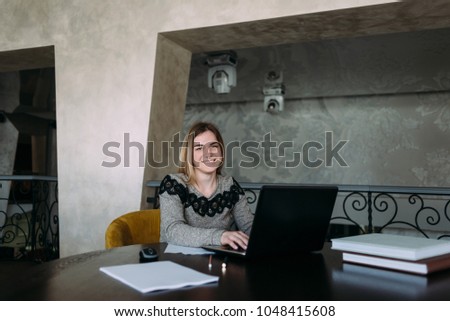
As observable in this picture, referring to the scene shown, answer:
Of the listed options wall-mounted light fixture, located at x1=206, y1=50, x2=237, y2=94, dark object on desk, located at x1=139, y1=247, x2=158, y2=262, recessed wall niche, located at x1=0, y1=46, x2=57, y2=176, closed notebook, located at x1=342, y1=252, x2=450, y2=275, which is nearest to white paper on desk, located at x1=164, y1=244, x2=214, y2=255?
dark object on desk, located at x1=139, y1=247, x2=158, y2=262

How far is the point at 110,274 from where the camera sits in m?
1.16

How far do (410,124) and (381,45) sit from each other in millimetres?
1809

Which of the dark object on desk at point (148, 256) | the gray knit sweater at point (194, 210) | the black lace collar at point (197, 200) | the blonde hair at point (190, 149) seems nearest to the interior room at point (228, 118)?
the dark object on desk at point (148, 256)

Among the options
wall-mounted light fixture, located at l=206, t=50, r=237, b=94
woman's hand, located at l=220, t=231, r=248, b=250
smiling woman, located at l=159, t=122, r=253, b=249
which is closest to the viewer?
woman's hand, located at l=220, t=231, r=248, b=250

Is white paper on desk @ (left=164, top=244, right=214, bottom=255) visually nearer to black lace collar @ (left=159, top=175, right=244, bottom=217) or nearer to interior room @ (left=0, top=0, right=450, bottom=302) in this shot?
interior room @ (left=0, top=0, right=450, bottom=302)

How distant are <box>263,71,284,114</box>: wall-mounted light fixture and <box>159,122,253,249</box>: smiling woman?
552cm

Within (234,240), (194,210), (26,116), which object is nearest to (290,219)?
(234,240)

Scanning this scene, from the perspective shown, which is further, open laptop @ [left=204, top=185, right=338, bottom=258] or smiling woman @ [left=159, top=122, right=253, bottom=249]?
smiling woman @ [left=159, top=122, right=253, bottom=249]

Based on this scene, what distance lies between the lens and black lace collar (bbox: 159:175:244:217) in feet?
6.21

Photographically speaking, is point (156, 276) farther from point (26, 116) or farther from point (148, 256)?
point (26, 116)

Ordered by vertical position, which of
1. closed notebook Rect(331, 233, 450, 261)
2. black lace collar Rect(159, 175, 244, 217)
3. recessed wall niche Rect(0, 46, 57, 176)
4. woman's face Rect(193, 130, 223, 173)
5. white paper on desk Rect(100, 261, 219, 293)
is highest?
recessed wall niche Rect(0, 46, 57, 176)

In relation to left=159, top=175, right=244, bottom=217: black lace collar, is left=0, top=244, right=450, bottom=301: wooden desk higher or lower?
lower

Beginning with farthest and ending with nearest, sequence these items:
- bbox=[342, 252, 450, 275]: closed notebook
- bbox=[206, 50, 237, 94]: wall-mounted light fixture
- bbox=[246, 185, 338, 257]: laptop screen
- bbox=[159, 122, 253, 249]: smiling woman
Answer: bbox=[206, 50, 237, 94]: wall-mounted light fixture, bbox=[159, 122, 253, 249]: smiling woman, bbox=[246, 185, 338, 257]: laptop screen, bbox=[342, 252, 450, 275]: closed notebook
